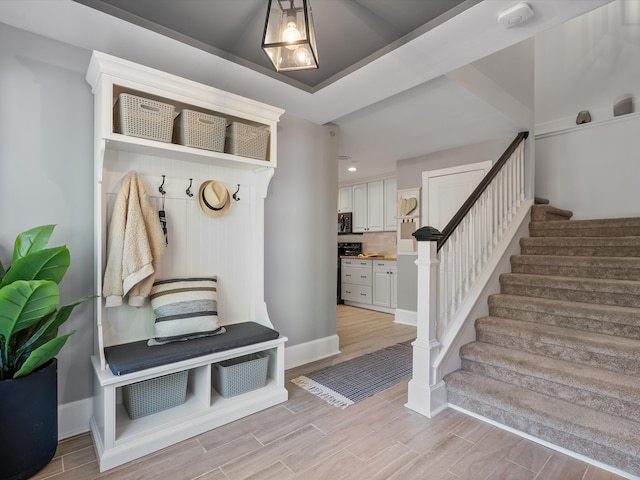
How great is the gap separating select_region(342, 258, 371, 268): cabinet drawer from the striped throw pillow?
386 cm

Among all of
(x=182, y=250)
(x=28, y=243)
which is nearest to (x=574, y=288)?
(x=182, y=250)

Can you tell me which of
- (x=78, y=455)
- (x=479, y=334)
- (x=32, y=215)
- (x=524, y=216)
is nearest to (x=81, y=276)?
(x=32, y=215)

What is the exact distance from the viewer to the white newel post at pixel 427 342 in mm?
2268

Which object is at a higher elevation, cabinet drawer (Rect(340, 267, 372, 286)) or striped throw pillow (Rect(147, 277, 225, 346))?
striped throw pillow (Rect(147, 277, 225, 346))

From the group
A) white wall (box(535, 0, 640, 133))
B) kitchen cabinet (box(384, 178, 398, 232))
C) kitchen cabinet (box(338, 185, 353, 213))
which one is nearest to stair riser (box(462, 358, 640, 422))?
kitchen cabinet (box(384, 178, 398, 232))

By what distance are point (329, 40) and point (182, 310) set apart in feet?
6.44

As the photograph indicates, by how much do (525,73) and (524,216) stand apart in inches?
61.2

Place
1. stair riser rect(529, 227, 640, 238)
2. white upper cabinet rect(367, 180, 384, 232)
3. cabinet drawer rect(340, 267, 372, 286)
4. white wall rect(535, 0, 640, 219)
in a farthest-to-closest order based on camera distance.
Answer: white upper cabinet rect(367, 180, 384, 232) → cabinet drawer rect(340, 267, 372, 286) → white wall rect(535, 0, 640, 219) → stair riser rect(529, 227, 640, 238)

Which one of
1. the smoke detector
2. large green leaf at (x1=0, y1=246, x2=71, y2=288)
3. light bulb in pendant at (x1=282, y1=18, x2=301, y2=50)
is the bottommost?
large green leaf at (x1=0, y1=246, x2=71, y2=288)

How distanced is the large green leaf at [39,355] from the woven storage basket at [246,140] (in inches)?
59.1

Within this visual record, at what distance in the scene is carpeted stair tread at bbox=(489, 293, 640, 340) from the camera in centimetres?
226

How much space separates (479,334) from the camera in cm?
272

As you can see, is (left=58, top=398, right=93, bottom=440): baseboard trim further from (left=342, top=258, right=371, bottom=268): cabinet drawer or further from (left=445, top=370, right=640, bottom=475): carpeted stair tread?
(left=342, top=258, right=371, bottom=268): cabinet drawer

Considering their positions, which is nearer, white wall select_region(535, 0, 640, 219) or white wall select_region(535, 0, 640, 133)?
white wall select_region(535, 0, 640, 219)
